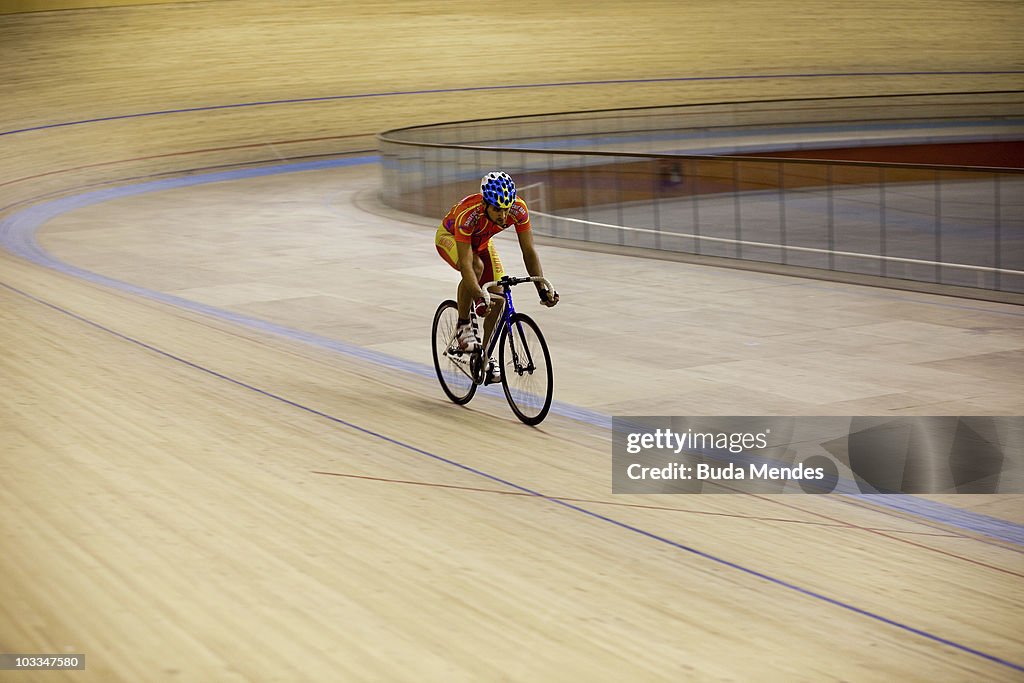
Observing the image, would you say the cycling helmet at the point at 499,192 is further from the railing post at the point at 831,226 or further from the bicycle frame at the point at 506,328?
the railing post at the point at 831,226

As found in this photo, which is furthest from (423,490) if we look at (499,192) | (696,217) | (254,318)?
(696,217)

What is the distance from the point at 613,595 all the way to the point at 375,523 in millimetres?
1006

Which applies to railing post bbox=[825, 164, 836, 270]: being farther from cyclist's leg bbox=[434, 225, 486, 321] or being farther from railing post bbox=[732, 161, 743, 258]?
cyclist's leg bbox=[434, 225, 486, 321]

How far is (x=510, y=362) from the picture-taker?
5.37 metres

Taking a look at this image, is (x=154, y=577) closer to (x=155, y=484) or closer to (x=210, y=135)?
(x=155, y=484)

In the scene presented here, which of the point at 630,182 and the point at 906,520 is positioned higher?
the point at 630,182

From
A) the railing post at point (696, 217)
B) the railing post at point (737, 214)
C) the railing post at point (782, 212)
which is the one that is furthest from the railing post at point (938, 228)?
the railing post at point (696, 217)

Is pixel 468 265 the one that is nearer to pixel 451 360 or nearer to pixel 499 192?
pixel 499 192

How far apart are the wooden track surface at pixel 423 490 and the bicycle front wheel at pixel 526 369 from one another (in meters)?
0.11

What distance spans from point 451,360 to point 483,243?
711 mm

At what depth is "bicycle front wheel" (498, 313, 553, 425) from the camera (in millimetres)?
5141

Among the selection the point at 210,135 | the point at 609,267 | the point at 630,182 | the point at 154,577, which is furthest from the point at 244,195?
the point at 154,577

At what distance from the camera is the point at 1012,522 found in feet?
12.9

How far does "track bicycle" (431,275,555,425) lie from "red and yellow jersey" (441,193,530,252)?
232 mm
